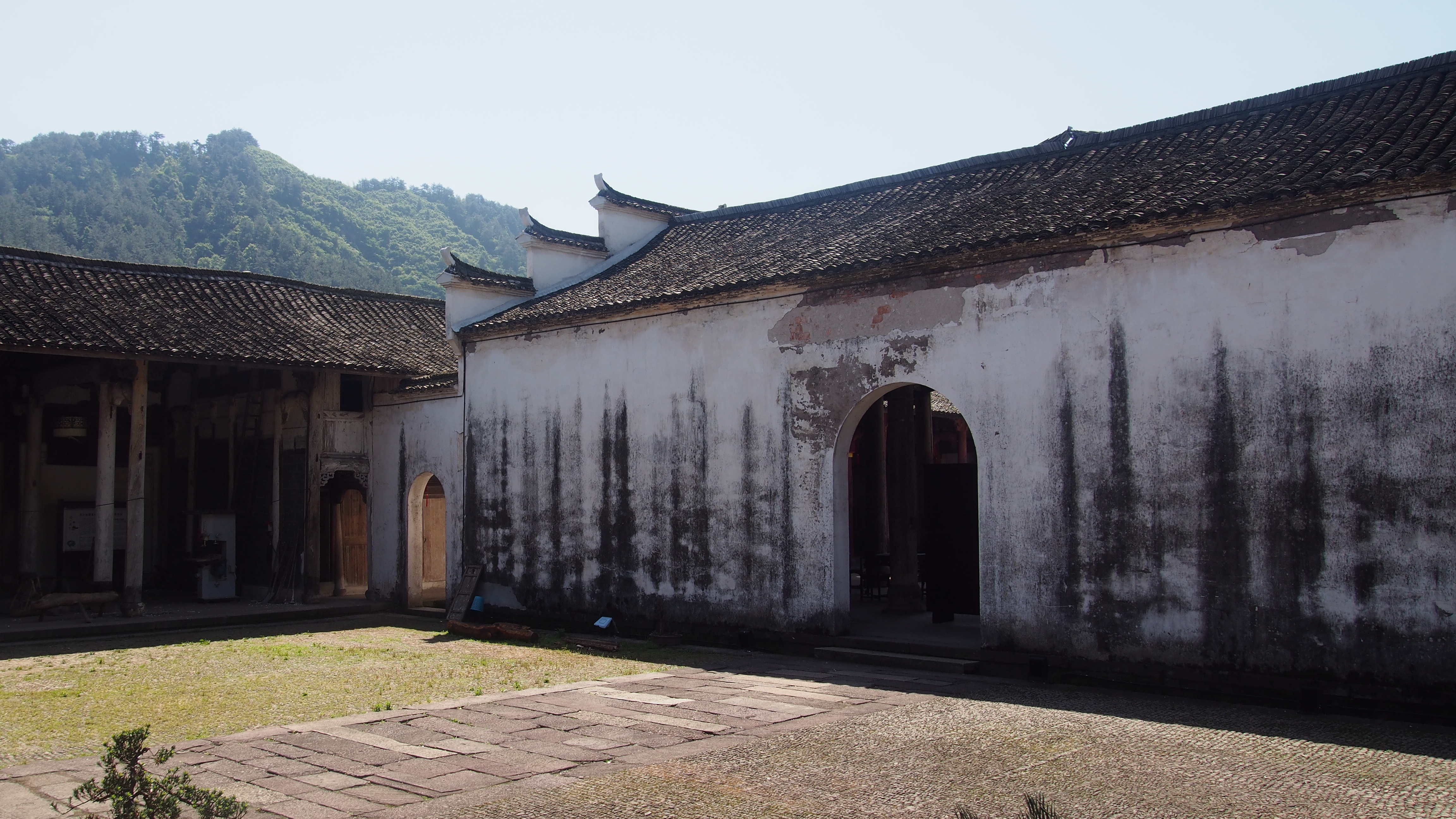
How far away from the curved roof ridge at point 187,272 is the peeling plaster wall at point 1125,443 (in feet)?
26.5

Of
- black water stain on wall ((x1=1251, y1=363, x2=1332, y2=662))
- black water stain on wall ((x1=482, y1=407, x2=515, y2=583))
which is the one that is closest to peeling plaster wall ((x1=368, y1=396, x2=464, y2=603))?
black water stain on wall ((x1=482, y1=407, x2=515, y2=583))

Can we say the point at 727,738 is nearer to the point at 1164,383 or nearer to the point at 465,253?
the point at 1164,383

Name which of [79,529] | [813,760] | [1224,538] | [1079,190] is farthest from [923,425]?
[79,529]

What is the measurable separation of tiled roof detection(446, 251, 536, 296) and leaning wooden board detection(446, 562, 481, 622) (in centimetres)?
411

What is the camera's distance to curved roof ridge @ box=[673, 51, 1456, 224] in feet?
34.0

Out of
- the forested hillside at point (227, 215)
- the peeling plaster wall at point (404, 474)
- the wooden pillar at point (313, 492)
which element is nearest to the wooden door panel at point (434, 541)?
the peeling plaster wall at point (404, 474)

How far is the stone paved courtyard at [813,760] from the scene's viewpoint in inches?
217

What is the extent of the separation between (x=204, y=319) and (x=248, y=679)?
7786mm

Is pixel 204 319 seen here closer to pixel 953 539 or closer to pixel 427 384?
pixel 427 384

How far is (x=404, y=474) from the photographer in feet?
55.6

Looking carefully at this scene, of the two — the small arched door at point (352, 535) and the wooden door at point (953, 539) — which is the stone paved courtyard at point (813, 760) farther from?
the small arched door at point (352, 535)

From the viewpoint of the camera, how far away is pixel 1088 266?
9.61 metres

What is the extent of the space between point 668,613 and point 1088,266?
6275 mm

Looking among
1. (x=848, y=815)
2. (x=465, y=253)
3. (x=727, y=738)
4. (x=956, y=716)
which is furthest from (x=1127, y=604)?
(x=465, y=253)
